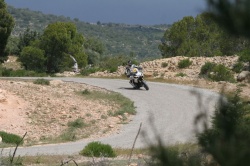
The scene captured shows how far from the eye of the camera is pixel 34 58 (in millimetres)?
54688

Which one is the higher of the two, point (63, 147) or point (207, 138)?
point (207, 138)

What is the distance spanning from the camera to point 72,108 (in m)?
27.0

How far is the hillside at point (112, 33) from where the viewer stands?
A: 14725 cm

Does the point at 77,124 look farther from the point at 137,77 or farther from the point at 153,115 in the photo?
the point at 137,77

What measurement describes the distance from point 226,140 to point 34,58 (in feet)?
170

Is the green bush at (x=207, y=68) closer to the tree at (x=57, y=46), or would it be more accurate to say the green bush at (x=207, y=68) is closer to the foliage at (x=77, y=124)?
the foliage at (x=77, y=124)

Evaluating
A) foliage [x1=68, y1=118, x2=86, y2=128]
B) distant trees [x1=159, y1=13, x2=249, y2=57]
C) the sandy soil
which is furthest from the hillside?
foliage [x1=68, y1=118, x2=86, y2=128]

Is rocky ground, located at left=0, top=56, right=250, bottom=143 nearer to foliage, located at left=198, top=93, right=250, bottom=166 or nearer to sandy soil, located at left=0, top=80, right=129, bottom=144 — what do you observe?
sandy soil, located at left=0, top=80, right=129, bottom=144

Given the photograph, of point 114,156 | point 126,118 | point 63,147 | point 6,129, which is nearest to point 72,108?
point 126,118

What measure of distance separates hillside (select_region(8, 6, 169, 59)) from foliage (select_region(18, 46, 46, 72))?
81778 mm

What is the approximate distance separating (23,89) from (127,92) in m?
5.39

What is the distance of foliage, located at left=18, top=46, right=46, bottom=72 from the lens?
2146 inches

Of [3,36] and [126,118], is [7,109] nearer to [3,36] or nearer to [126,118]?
[126,118]

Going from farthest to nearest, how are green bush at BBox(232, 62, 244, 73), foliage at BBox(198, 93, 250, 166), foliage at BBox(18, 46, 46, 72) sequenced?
foliage at BBox(18, 46, 46, 72) → green bush at BBox(232, 62, 244, 73) → foliage at BBox(198, 93, 250, 166)
